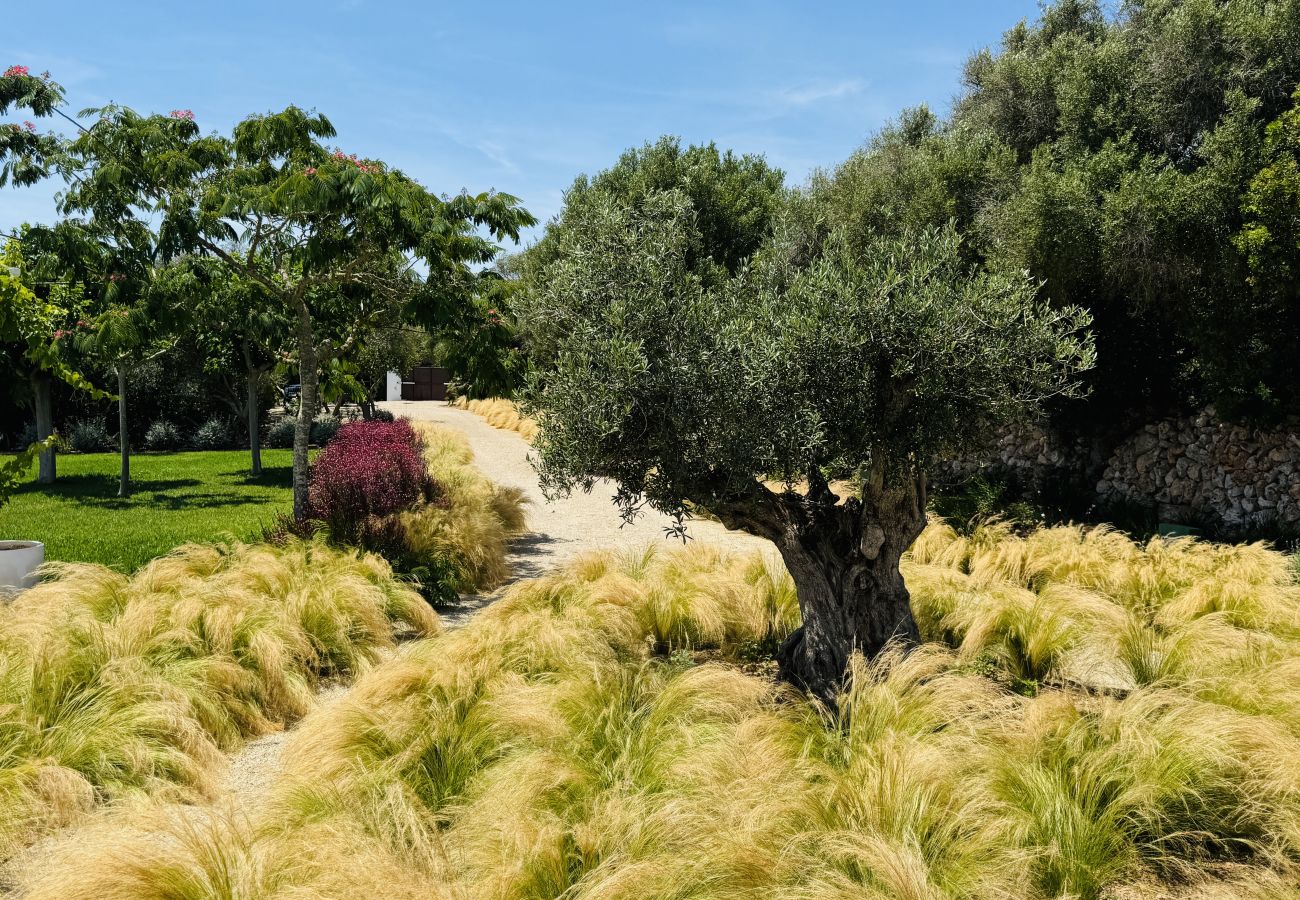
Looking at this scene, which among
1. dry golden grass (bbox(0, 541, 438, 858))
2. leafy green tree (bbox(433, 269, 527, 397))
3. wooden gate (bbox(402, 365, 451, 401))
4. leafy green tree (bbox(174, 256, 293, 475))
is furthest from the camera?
wooden gate (bbox(402, 365, 451, 401))

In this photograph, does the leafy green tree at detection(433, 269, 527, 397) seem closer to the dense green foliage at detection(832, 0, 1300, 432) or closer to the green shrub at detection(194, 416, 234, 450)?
the dense green foliage at detection(832, 0, 1300, 432)

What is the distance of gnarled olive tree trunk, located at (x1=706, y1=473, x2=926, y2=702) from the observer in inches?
207

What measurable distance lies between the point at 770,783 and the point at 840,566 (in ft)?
6.80

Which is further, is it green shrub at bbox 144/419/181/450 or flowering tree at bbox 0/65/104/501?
green shrub at bbox 144/419/181/450

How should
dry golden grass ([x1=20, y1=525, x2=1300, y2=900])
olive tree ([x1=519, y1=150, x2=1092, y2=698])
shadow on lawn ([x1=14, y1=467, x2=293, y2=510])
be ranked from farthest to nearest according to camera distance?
shadow on lawn ([x1=14, y1=467, x2=293, y2=510])
olive tree ([x1=519, y1=150, x2=1092, y2=698])
dry golden grass ([x1=20, y1=525, x2=1300, y2=900])

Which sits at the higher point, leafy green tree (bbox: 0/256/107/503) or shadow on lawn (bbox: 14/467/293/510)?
leafy green tree (bbox: 0/256/107/503)

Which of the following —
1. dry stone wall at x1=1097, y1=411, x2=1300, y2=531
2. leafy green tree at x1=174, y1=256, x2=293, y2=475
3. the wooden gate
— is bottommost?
dry stone wall at x1=1097, y1=411, x2=1300, y2=531

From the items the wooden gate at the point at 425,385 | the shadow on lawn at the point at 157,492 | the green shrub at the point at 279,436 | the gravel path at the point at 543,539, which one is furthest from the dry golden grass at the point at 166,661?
the wooden gate at the point at 425,385

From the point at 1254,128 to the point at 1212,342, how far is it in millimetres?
2332

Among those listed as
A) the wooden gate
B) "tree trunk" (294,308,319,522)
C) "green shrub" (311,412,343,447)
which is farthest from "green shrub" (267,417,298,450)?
the wooden gate

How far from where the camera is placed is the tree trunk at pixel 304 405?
9.59 metres

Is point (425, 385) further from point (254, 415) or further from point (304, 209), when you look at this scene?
point (304, 209)

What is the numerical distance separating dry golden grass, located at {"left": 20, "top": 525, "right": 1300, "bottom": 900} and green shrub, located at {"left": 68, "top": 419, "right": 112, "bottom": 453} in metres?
19.8

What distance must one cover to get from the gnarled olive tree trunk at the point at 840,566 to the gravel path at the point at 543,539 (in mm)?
1679
